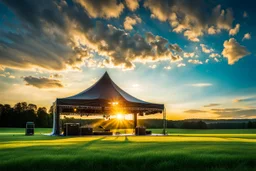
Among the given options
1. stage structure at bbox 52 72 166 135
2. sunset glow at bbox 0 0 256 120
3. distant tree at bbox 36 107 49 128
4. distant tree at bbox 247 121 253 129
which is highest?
sunset glow at bbox 0 0 256 120

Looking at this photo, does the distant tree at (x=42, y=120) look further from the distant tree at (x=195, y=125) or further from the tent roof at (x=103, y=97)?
the tent roof at (x=103, y=97)

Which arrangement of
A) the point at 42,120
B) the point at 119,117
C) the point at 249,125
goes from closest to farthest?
the point at 119,117
the point at 249,125
the point at 42,120

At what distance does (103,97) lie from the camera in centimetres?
1858

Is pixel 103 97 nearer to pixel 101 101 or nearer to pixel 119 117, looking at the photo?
pixel 101 101

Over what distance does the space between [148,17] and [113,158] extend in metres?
12.7

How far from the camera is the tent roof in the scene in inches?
703

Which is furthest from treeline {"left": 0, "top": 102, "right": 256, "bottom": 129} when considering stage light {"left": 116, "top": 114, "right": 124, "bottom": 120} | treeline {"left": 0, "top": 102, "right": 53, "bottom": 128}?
stage light {"left": 116, "top": 114, "right": 124, "bottom": 120}

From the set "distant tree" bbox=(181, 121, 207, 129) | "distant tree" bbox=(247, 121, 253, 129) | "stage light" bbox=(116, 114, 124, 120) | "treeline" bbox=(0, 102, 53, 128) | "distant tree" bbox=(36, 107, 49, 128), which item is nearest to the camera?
"stage light" bbox=(116, 114, 124, 120)

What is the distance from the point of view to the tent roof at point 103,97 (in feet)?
58.5

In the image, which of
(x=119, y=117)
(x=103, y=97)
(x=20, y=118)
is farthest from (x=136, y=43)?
(x=20, y=118)

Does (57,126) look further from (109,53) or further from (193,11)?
(193,11)

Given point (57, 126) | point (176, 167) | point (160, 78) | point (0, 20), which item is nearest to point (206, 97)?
point (160, 78)

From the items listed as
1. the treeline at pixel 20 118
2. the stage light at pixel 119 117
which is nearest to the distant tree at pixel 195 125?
the stage light at pixel 119 117

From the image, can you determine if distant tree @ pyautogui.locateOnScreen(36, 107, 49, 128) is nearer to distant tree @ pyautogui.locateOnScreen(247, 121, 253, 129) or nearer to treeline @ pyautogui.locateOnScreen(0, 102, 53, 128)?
treeline @ pyautogui.locateOnScreen(0, 102, 53, 128)
